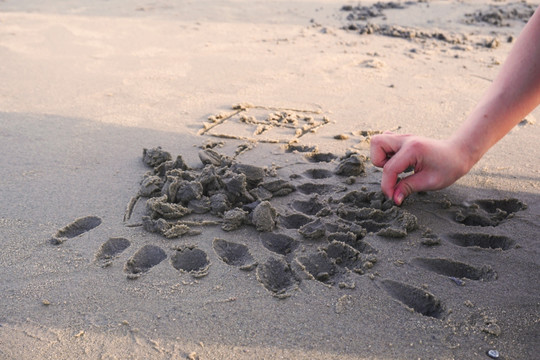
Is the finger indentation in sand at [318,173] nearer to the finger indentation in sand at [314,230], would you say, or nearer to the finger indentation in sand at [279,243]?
the finger indentation in sand at [314,230]

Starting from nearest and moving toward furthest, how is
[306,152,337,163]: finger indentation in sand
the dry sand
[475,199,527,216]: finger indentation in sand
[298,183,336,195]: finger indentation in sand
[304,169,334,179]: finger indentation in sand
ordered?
the dry sand < [475,199,527,216]: finger indentation in sand < [298,183,336,195]: finger indentation in sand < [304,169,334,179]: finger indentation in sand < [306,152,337,163]: finger indentation in sand

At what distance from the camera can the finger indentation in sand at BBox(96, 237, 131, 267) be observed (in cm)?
186

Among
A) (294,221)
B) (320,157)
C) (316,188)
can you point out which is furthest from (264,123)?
(294,221)

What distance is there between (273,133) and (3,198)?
4.55ft

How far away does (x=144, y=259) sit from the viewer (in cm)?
188

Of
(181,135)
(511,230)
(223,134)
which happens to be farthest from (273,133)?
(511,230)

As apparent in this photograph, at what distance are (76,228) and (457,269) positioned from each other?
1.38m

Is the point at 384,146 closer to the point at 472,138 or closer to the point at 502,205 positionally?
the point at 472,138

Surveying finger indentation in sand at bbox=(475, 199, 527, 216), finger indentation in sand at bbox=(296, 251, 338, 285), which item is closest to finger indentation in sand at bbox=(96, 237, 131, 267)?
finger indentation in sand at bbox=(296, 251, 338, 285)

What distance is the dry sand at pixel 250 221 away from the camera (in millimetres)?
1540

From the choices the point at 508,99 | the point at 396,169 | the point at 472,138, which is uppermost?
the point at 508,99

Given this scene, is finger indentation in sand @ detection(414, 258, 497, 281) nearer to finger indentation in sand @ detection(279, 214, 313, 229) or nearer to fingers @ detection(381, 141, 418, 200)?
fingers @ detection(381, 141, 418, 200)

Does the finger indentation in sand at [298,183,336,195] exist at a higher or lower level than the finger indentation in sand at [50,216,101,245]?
higher

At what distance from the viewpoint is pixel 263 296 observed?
66.2 inches
